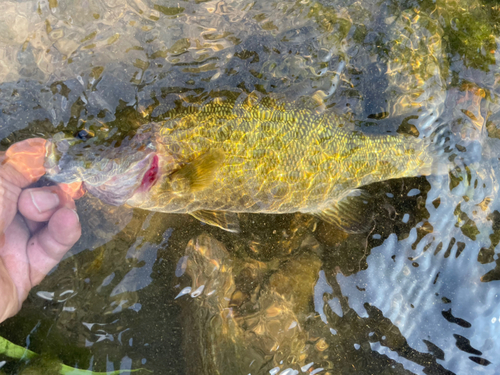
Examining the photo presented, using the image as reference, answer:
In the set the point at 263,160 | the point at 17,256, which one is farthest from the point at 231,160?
the point at 17,256

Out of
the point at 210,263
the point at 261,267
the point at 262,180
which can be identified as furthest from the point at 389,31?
the point at 210,263

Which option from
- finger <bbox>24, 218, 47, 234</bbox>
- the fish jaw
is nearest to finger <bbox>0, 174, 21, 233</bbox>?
finger <bbox>24, 218, 47, 234</bbox>

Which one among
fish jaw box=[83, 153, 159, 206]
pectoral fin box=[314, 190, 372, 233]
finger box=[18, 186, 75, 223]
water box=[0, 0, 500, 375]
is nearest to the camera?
fish jaw box=[83, 153, 159, 206]

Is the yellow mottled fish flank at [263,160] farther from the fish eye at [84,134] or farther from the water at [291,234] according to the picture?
the fish eye at [84,134]

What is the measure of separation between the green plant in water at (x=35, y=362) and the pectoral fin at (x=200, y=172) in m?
2.09

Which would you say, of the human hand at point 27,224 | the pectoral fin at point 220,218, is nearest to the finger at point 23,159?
the human hand at point 27,224

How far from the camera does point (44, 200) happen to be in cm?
308

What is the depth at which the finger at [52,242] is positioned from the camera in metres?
3.07

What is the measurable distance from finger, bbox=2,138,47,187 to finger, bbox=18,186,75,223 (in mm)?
161

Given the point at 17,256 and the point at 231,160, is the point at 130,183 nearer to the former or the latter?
the point at 231,160

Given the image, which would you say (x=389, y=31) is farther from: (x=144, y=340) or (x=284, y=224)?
(x=144, y=340)

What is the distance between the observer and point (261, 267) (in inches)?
140

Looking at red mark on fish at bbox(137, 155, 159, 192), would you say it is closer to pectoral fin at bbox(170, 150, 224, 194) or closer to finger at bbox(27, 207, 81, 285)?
pectoral fin at bbox(170, 150, 224, 194)

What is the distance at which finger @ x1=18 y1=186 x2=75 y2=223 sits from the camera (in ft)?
10.0
